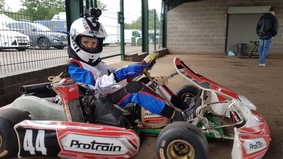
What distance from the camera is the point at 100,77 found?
2.17 meters

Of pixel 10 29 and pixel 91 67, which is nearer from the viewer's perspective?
pixel 91 67

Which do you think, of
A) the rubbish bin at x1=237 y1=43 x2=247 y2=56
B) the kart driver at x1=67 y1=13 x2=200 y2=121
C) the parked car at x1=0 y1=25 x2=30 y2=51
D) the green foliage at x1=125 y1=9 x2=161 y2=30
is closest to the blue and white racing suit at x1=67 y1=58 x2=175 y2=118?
the kart driver at x1=67 y1=13 x2=200 y2=121

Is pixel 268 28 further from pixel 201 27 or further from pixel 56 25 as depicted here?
pixel 56 25

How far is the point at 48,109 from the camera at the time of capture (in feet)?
6.88

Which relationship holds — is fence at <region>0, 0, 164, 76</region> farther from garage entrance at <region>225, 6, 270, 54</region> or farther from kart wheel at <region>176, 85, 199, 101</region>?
garage entrance at <region>225, 6, 270, 54</region>

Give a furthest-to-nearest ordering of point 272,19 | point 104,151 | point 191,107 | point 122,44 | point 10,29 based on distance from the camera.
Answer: point 122,44
point 272,19
point 10,29
point 191,107
point 104,151

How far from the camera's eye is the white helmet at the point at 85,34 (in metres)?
2.21

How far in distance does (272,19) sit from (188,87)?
5.65m

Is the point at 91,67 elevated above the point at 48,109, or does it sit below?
above

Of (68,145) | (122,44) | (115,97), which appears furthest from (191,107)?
(122,44)

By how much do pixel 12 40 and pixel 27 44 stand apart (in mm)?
254

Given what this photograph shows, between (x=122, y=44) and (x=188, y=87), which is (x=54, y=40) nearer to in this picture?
(x=188, y=87)

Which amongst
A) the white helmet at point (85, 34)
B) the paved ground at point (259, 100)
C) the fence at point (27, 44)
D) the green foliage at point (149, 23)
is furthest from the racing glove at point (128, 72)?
the green foliage at point (149, 23)

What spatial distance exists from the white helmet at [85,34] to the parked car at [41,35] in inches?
61.2
